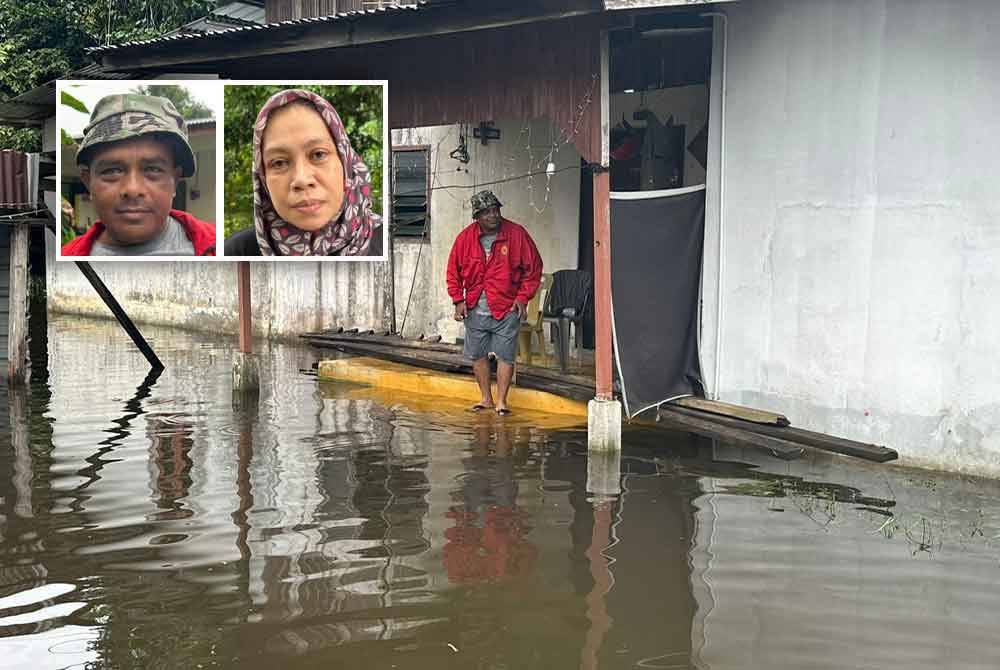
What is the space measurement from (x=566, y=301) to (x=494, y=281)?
223 centimetres

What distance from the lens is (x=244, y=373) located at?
12.9 meters

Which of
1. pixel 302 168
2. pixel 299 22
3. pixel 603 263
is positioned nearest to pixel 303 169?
pixel 302 168

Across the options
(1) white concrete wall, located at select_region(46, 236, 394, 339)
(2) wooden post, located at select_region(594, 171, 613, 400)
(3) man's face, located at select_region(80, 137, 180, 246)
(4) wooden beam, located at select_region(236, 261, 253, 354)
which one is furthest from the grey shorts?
(1) white concrete wall, located at select_region(46, 236, 394, 339)

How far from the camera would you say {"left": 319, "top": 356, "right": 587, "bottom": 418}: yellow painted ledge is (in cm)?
1163

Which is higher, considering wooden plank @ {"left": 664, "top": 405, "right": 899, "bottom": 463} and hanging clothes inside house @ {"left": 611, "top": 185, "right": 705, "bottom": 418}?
hanging clothes inside house @ {"left": 611, "top": 185, "right": 705, "bottom": 418}

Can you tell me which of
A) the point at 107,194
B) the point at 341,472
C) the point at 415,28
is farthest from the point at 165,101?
the point at 341,472

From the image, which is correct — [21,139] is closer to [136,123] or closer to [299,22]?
[136,123]

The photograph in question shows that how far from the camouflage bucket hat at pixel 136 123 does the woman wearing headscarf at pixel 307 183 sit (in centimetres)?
69

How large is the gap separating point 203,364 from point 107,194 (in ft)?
16.8

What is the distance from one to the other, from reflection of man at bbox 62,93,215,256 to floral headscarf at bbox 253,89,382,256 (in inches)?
22.2

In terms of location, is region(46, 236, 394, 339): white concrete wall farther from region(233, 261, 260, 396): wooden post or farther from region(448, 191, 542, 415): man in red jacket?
region(448, 191, 542, 415): man in red jacket

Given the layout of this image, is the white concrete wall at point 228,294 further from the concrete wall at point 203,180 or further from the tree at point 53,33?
the concrete wall at point 203,180

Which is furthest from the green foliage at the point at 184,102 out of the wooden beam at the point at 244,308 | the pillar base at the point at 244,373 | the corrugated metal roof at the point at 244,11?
the corrugated metal roof at the point at 244,11

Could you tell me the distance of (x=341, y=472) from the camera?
29.9 ft
